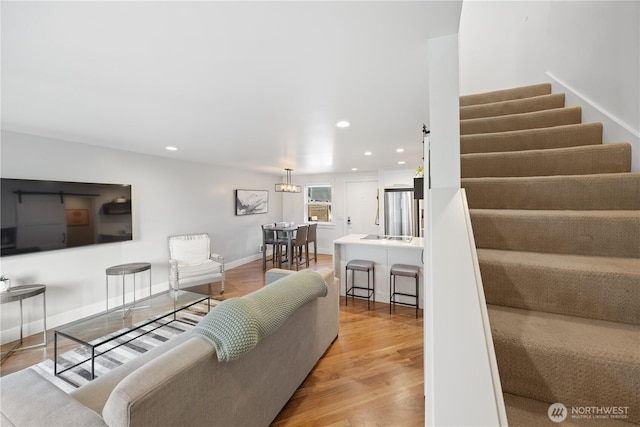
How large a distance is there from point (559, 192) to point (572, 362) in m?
1.02

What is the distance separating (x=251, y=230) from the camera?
636cm

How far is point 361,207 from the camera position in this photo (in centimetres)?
Result: 674

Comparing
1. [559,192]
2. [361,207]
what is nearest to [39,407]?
[559,192]

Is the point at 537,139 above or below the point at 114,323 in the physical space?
above

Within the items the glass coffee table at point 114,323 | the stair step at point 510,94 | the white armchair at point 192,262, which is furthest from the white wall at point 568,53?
the white armchair at point 192,262

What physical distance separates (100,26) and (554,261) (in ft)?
7.38

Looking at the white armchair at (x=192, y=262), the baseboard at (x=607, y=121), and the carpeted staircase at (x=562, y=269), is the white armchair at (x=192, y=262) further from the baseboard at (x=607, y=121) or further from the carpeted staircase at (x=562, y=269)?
the baseboard at (x=607, y=121)

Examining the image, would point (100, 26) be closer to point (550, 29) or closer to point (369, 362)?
point (369, 362)

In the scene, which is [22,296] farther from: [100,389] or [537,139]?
[537,139]

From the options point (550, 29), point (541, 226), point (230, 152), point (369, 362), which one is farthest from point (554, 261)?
point (230, 152)

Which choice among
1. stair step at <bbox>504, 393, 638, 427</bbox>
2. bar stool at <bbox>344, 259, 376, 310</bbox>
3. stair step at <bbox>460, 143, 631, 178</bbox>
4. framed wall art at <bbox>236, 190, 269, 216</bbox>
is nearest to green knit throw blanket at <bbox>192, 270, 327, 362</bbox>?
stair step at <bbox>504, 393, 638, 427</bbox>

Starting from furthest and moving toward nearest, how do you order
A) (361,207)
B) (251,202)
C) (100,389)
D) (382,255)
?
(361,207) → (251,202) → (382,255) → (100,389)

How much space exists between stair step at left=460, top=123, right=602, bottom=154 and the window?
533 centimetres

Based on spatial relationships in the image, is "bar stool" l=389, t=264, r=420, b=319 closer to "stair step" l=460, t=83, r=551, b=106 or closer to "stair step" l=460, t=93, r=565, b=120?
"stair step" l=460, t=93, r=565, b=120
